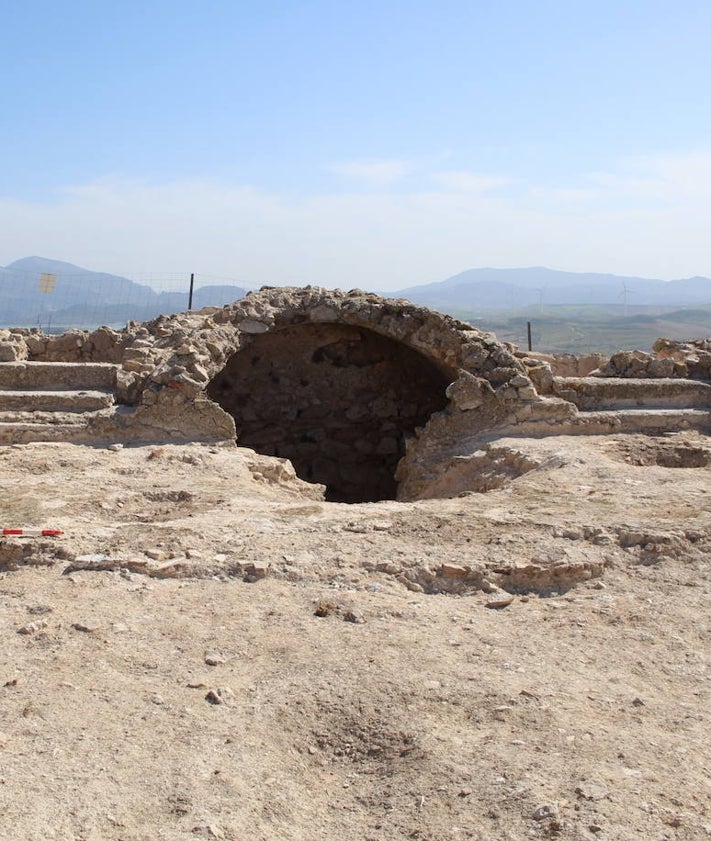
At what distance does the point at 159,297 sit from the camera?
144 feet

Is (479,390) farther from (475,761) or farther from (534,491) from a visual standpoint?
(475,761)

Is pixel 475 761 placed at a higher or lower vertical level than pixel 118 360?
lower

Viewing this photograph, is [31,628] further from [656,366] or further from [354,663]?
[656,366]

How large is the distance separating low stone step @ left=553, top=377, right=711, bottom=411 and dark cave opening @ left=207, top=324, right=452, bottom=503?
75.1 inches

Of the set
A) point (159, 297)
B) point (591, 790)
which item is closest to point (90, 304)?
point (159, 297)

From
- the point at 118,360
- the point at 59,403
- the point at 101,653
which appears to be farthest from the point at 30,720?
the point at 118,360

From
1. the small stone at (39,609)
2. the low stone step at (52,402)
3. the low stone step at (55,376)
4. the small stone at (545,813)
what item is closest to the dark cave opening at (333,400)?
the low stone step at (55,376)

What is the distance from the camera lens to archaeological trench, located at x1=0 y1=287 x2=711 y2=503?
7773 mm

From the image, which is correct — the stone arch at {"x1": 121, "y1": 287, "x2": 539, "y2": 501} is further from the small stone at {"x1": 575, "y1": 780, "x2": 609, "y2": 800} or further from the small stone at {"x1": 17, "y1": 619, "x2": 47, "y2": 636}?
the small stone at {"x1": 575, "y1": 780, "x2": 609, "y2": 800}

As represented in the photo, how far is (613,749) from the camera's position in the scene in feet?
10.7

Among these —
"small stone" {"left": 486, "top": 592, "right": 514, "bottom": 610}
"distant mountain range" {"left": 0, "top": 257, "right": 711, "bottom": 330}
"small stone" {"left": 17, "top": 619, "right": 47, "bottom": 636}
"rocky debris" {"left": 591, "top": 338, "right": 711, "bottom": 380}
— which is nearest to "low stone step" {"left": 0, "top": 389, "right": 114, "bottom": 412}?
"small stone" {"left": 17, "top": 619, "right": 47, "bottom": 636}

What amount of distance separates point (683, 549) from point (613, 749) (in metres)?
2.33

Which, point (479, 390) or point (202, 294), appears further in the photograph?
point (202, 294)

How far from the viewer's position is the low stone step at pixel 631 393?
342 inches
